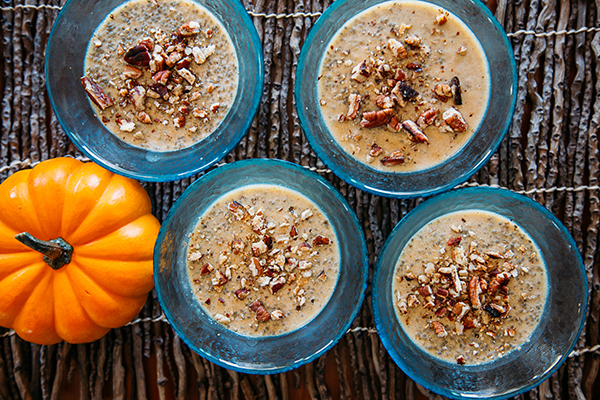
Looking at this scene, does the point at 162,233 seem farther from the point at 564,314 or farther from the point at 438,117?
the point at 564,314

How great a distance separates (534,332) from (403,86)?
868 millimetres

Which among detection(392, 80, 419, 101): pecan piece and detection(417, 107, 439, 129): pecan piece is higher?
detection(392, 80, 419, 101): pecan piece

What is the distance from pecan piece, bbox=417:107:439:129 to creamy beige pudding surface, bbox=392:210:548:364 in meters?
0.30

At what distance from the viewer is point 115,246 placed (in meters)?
1.26

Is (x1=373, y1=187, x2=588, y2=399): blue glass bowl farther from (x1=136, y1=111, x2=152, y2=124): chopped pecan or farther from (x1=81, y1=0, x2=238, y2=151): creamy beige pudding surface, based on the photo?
(x1=136, y1=111, x2=152, y2=124): chopped pecan

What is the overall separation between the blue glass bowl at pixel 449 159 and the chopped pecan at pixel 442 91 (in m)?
0.15

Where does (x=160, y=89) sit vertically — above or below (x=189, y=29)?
below

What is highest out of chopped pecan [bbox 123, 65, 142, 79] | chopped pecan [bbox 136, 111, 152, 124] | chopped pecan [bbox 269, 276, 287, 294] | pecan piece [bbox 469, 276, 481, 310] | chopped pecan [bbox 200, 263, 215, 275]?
chopped pecan [bbox 123, 65, 142, 79]

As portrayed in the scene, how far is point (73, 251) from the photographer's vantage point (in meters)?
1.30

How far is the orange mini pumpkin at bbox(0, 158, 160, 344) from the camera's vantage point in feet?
4.17

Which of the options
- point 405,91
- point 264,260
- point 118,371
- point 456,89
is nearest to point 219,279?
point 264,260

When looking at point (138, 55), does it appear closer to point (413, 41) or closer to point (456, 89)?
point (413, 41)

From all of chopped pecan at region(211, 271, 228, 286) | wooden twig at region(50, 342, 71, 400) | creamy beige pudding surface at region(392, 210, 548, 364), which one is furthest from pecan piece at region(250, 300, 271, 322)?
wooden twig at region(50, 342, 71, 400)

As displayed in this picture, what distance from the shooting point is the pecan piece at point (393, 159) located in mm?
1230
